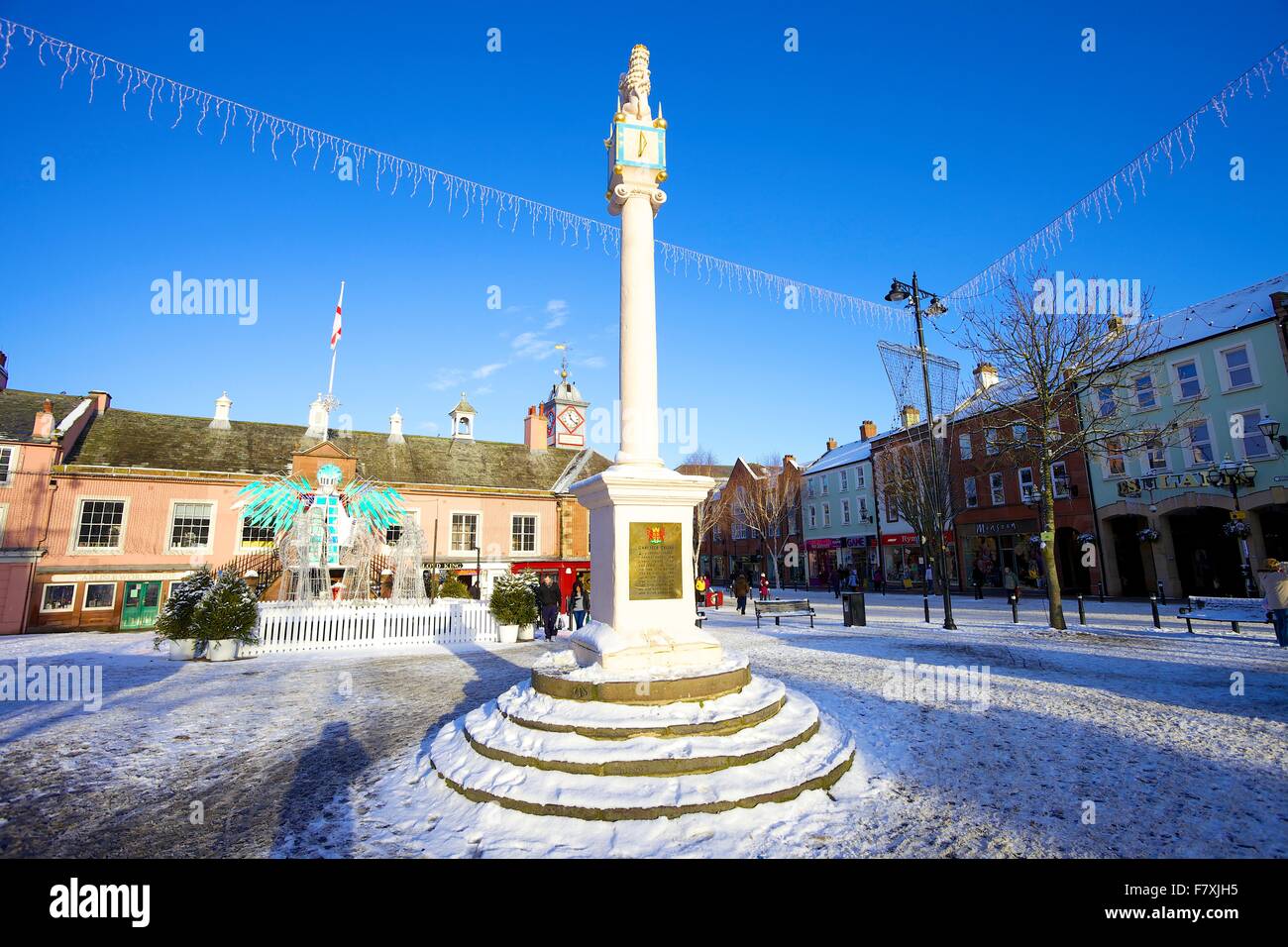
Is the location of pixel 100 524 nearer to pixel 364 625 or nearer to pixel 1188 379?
pixel 364 625

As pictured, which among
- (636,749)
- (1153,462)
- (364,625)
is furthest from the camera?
(1153,462)

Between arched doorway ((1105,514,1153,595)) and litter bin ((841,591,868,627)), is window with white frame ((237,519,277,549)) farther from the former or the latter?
arched doorway ((1105,514,1153,595))

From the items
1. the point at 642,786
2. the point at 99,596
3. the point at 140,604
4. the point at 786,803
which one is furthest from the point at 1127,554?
the point at 99,596

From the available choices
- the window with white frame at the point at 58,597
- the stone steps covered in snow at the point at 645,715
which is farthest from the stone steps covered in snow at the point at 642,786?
the window with white frame at the point at 58,597

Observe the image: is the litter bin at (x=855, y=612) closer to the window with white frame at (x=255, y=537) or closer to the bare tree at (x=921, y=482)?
the bare tree at (x=921, y=482)

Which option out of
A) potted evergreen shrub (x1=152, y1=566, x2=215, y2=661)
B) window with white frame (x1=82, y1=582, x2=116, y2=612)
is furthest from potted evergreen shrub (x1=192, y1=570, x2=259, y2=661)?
window with white frame (x1=82, y1=582, x2=116, y2=612)

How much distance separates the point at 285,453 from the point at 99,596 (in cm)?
885

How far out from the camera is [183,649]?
13.4 metres

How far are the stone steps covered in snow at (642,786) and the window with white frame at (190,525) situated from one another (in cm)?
2528

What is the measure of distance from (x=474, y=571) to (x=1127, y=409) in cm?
3115
